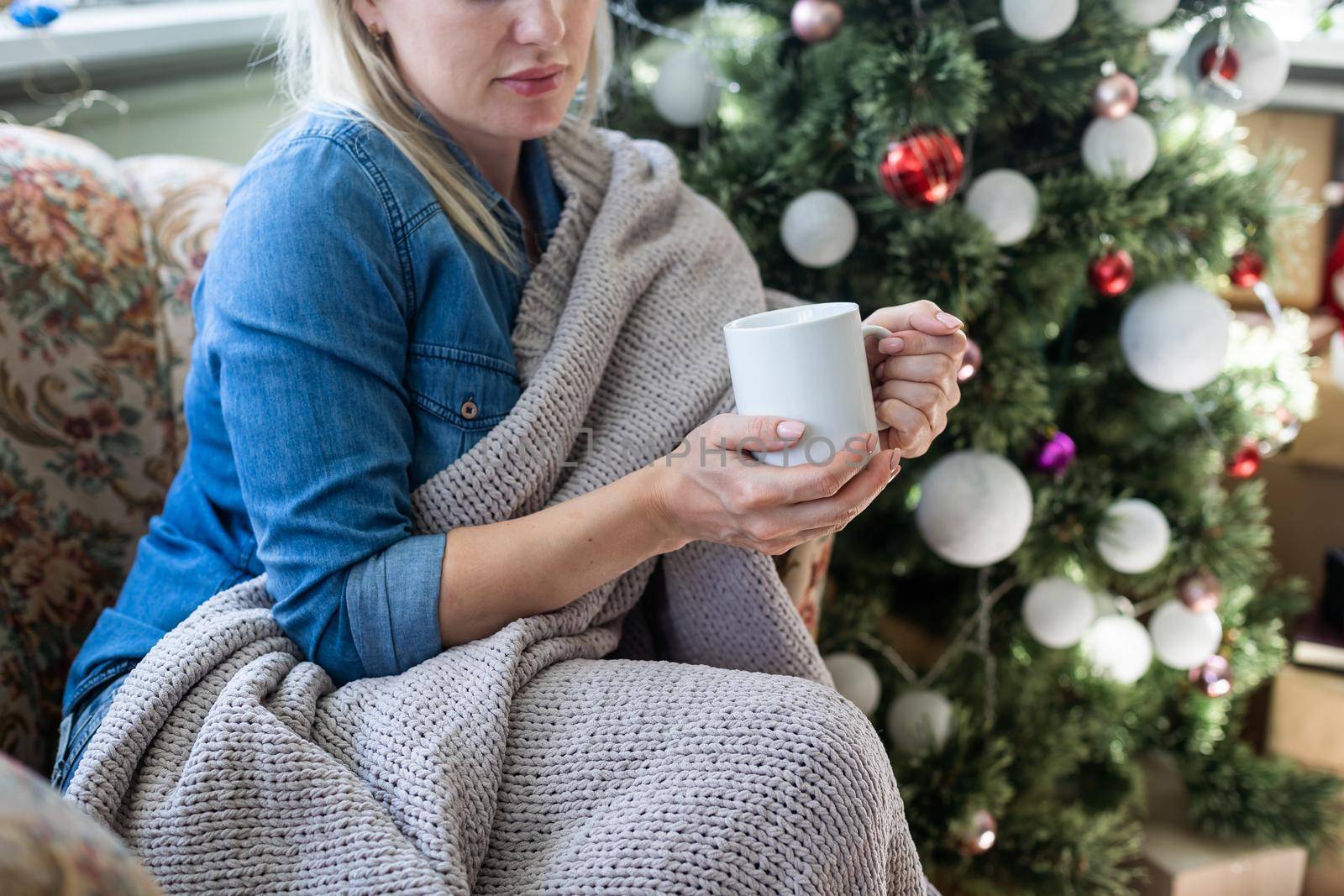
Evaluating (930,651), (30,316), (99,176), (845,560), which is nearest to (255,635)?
(30,316)

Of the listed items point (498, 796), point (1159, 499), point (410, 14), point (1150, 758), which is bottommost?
point (1150, 758)

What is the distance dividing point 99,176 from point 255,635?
0.56m

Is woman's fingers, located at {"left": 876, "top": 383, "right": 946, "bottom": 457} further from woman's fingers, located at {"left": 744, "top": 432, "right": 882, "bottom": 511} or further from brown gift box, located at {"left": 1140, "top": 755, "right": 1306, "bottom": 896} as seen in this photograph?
brown gift box, located at {"left": 1140, "top": 755, "right": 1306, "bottom": 896}

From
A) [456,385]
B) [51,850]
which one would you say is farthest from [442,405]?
[51,850]

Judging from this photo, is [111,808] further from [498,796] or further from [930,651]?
[930,651]

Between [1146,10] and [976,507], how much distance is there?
0.54 metres

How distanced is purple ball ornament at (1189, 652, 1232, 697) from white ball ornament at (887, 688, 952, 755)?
0.34 meters

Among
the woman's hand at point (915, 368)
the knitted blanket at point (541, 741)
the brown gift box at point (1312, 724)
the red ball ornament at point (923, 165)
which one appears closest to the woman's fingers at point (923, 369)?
the woman's hand at point (915, 368)

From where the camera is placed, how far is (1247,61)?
1174 mm

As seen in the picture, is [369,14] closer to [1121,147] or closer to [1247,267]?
[1121,147]

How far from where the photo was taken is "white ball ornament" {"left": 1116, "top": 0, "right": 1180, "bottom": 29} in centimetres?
112

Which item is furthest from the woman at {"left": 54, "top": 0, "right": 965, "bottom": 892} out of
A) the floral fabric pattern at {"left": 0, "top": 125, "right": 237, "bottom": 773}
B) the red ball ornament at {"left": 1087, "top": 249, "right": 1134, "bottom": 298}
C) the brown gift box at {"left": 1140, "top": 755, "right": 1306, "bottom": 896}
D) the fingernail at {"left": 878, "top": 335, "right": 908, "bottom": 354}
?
the brown gift box at {"left": 1140, "top": 755, "right": 1306, "bottom": 896}

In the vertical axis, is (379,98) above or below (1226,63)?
above

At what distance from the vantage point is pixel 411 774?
→ 0.70 meters
